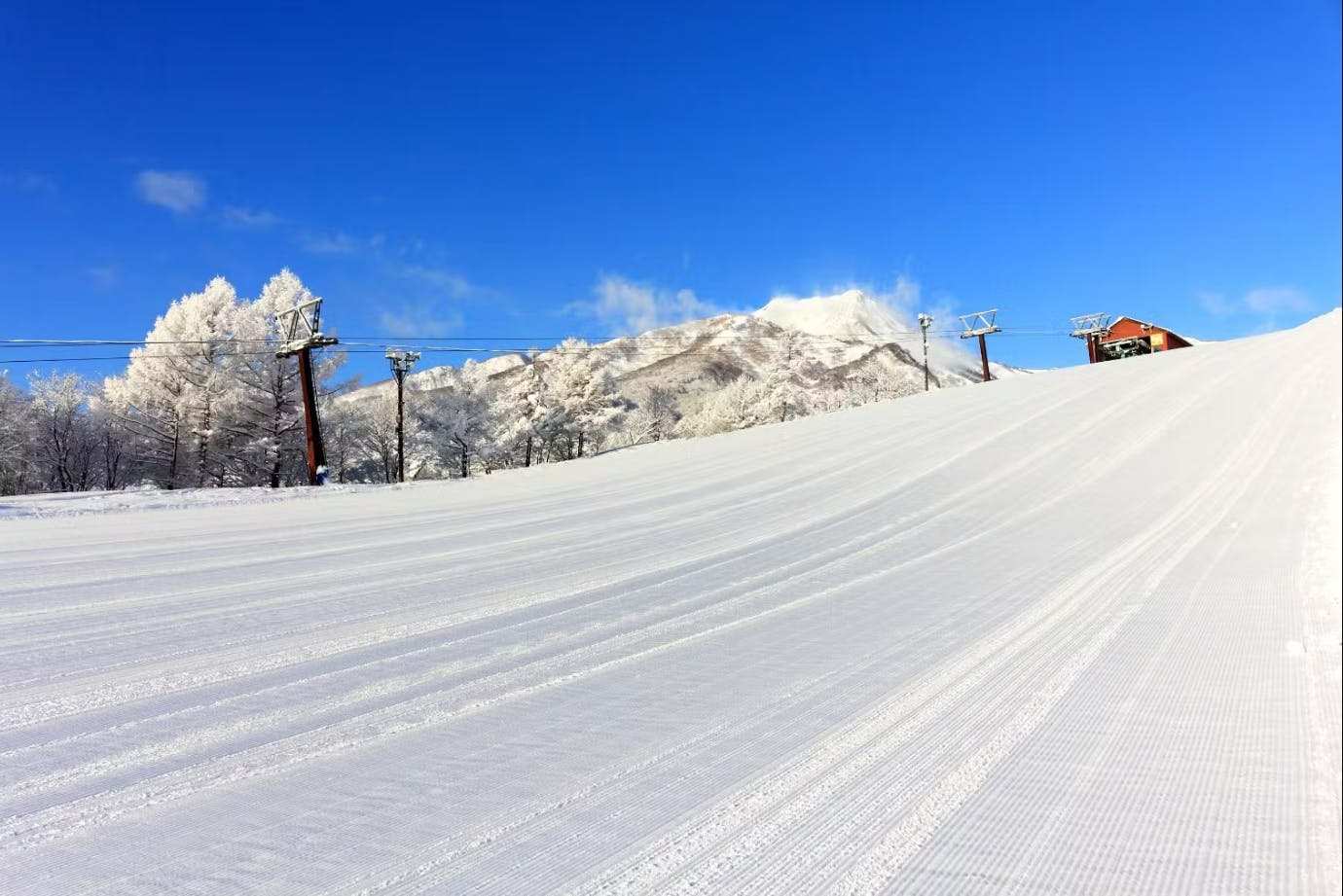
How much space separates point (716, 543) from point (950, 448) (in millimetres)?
6900

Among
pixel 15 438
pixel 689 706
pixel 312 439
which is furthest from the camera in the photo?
pixel 15 438

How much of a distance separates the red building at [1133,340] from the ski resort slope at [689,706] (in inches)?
1777

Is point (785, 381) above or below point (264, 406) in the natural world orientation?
above

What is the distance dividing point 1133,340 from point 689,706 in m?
53.3

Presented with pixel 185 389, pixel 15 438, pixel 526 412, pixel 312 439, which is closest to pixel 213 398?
pixel 185 389

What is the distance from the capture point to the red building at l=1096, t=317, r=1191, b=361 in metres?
45.2

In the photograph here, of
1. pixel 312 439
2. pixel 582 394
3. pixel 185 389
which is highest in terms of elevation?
pixel 582 394

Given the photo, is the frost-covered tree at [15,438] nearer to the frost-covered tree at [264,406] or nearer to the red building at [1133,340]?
the frost-covered tree at [264,406]

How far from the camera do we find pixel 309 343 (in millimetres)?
19047

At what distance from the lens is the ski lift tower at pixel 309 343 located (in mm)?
17953

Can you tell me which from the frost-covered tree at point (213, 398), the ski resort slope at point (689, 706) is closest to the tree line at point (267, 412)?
the frost-covered tree at point (213, 398)

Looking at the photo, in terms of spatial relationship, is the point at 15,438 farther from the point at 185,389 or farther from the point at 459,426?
the point at 459,426

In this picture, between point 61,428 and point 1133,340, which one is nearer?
point 61,428

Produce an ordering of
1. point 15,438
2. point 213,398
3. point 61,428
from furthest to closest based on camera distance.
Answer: point 61,428, point 15,438, point 213,398
